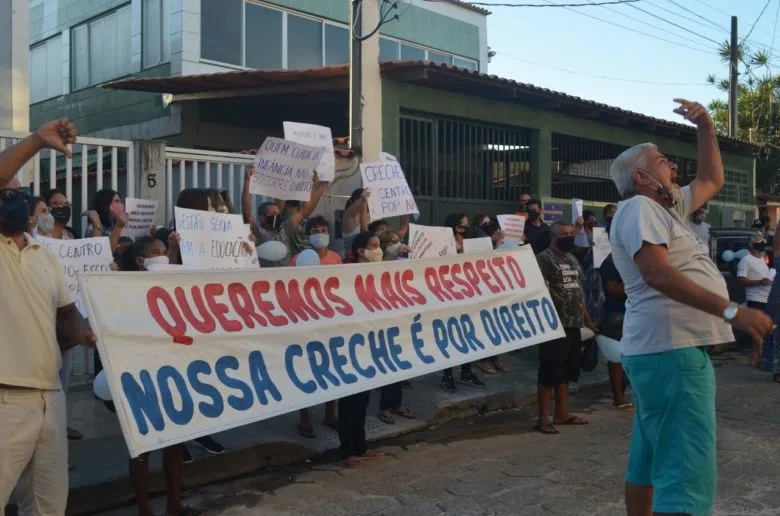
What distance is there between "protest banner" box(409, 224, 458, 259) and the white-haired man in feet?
12.7

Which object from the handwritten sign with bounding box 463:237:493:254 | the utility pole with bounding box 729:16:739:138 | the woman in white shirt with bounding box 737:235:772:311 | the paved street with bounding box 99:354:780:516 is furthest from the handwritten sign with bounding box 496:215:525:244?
the utility pole with bounding box 729:16:739:138

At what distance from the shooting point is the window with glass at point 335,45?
56.6 ft

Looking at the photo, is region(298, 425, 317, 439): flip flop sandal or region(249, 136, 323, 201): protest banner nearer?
region(298, 425, 317, 439): flip flop sandal

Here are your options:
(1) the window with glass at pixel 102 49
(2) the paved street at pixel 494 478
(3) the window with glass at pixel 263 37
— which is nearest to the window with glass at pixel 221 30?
(3) the window with glass at pixel 263 37

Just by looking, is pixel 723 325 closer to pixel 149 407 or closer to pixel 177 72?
pixel 149 407

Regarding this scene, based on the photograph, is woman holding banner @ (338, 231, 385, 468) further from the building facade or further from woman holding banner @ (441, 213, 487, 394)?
the building facade

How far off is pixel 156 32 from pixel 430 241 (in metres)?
9.81

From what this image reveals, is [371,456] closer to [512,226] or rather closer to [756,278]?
[512,226]

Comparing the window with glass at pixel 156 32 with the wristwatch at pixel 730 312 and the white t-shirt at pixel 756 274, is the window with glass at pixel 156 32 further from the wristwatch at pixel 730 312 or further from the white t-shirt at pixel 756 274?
the wristwatch at pixel 730 312

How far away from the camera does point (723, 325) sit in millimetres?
3381

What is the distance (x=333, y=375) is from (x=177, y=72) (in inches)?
412

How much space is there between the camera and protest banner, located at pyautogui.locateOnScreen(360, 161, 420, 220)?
807cm

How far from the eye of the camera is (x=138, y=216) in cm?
675

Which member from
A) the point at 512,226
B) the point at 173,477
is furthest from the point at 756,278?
the point at 173,477
